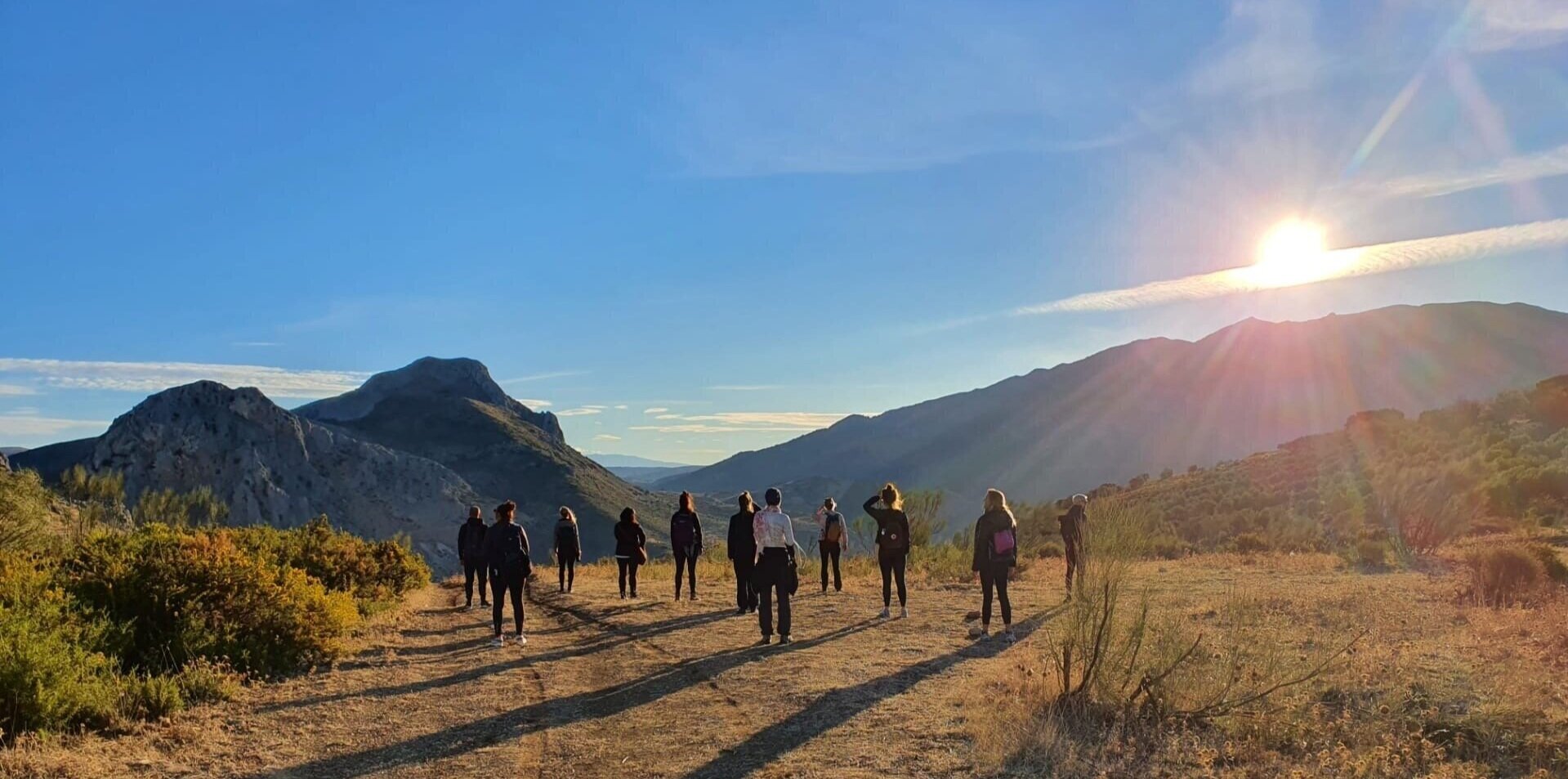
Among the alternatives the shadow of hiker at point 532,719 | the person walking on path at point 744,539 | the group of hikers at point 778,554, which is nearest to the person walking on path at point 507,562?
the group of hikers at point 778,554

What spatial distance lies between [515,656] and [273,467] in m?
65.3

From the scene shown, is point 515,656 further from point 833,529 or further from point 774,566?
point 833,529

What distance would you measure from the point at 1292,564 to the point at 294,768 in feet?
64.6

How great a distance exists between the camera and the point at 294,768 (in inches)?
245

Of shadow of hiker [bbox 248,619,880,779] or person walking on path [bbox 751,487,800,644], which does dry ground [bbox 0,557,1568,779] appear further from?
person walking on path [bbox 751,487,800,644]

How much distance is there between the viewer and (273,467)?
213 feet

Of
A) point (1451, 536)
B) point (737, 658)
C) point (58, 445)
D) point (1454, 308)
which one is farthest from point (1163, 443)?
point (58, 445)

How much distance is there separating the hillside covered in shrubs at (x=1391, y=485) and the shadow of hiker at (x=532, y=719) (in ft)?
15.7

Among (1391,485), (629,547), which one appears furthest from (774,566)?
(1391,485)

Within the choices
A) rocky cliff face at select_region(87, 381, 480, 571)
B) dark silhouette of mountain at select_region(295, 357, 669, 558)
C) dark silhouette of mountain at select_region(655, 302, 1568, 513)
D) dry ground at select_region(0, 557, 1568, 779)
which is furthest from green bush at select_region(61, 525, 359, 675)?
dark silhouette of mountain at select_region(655, 302, 1568, 513)

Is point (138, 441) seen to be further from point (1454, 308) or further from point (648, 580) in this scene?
point (1454, 308)

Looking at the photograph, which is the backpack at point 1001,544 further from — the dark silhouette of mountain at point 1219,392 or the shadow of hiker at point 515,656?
the dark silhouette of mountain at point 1219,392

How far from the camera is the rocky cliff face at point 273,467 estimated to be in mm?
60250

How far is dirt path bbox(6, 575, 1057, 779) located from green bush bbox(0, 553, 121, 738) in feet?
1.48
